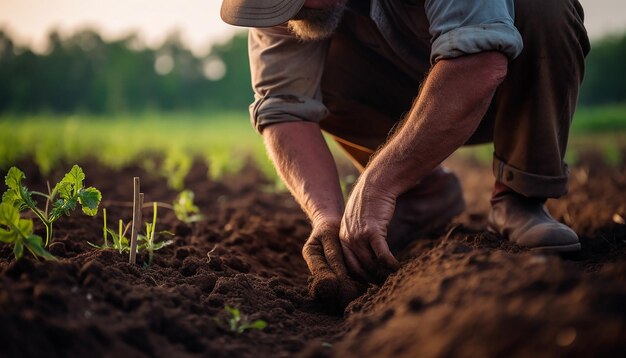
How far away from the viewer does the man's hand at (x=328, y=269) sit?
193 cm

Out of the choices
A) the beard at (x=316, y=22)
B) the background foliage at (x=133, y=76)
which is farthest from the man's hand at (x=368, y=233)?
the background foliage at (x=133, y=76)

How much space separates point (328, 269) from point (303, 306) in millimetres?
145

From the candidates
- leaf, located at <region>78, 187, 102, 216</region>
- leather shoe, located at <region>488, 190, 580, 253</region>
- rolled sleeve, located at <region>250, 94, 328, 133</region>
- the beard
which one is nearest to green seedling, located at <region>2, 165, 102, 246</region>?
leaf, located at <region>78, 187, 102, 216</region>

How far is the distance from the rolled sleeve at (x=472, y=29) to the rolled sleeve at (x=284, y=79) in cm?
67

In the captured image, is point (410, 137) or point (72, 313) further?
point (410, 137)

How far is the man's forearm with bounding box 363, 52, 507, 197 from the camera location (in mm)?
1977

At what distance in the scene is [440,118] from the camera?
1979 millimetres

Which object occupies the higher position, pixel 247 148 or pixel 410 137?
pixel 410 137

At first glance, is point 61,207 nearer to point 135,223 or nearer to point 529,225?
point 135,223

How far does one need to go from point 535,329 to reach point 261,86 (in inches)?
68.9

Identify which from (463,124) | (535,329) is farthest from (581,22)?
(535,329)

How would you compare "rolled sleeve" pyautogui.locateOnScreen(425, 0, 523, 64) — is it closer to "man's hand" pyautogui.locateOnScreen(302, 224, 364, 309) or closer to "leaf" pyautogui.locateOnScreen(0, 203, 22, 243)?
"man's hand" pyautogui.locateOnScreen(302, 224, 364, 309)

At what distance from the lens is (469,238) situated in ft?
8.01

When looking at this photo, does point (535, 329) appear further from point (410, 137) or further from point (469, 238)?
point (469, 238)
